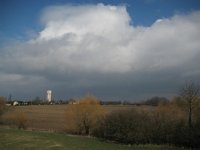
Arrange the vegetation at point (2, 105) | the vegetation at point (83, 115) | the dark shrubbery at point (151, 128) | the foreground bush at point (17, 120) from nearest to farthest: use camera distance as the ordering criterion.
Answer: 1. the dark shrubbery at point (151, 128)
2. the vegetation at point (83, 115)
3. the foreground bush at point (17, 120)
4. the vegetation at point (2, 105)

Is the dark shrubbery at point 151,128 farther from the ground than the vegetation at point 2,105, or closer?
closer

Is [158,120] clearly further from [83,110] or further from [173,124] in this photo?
[83,110]

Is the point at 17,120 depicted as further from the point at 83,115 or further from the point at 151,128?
the point at 151,128

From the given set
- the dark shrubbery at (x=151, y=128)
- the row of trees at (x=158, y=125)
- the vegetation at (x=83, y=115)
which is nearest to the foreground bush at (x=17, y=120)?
the vegetation at (x=83, y=115)

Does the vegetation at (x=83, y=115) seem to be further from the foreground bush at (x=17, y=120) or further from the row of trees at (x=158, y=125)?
the foreground bush at (x=17, y=120)

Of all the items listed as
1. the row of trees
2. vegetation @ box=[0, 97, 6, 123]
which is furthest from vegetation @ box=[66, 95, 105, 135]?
vegetation @ box=[0, 97, 6, 123]

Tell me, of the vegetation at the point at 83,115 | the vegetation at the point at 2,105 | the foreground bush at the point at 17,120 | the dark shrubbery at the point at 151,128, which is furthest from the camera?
the vegetation at the point at 2,105

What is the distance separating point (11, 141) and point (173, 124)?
22806mm

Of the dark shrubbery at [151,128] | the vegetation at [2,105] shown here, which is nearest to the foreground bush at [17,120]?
the vegetation at [2,105]

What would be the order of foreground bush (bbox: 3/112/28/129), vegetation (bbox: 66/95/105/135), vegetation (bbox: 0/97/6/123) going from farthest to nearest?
vegetation (bbox: 0/97/6/123) → foreground bush (bbox: 3/112/28/129) → vegetation (bbox: 66/95/105/135)

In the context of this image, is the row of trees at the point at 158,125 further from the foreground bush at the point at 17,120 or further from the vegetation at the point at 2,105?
the vegetation at the point at 2,105

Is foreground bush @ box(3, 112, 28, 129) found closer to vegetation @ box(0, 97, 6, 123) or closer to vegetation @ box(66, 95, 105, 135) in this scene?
vegetation @ box(0, 97, 6, 123)

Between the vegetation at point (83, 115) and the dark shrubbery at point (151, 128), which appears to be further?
the vegetation at point (83, 115)

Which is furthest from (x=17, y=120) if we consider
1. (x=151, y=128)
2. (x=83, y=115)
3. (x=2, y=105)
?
(x=151, y=128)
